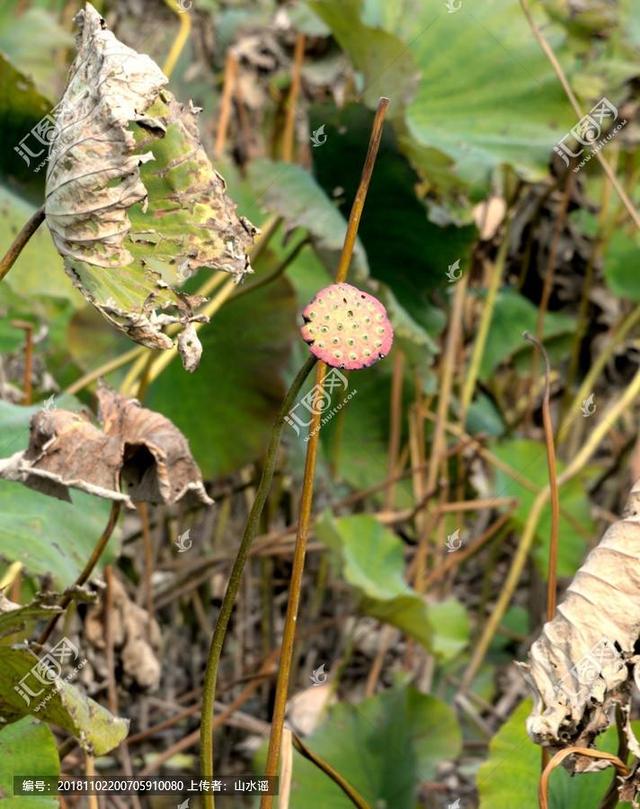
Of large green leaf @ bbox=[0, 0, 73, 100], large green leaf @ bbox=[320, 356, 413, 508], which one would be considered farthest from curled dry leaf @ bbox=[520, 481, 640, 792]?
large green leaf @ bbox=[0, 0, 73, 100]

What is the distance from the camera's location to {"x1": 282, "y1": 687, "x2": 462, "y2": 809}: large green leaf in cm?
158

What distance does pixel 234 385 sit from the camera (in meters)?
1.97

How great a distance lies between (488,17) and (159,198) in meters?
1.30

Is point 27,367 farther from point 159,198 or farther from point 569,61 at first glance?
point 569,61

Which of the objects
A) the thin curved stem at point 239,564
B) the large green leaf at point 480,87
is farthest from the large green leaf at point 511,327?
the thin curved stem at point 239,564

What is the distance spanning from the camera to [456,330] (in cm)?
214

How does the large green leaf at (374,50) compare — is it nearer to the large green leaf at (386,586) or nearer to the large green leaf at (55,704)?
the large green leaf at (386,586)

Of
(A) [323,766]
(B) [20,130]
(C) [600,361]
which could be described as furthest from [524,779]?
(C) [600,361]

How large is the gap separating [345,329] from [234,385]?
1.25 m

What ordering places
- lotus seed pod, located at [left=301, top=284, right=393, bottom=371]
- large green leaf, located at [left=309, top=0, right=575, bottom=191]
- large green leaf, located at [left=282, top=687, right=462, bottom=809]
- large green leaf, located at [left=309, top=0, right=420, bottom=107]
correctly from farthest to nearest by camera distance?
large green leaf, located at [left=309, top=0, right=575, bottom=191] < large green leaf, located at [left=309, top=0, right=420, bottom=107] < large green leaf, located at [left=282, top=687, right=462, bottom=809] < lotus seed pod, located at [left=301, top=284, right=393, bottom=371]

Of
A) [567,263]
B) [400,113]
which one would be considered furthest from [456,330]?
[400,113]

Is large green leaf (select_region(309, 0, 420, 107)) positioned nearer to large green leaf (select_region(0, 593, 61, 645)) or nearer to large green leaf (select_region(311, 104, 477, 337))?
large green leaf (select_region(311, 104, 477, 337))

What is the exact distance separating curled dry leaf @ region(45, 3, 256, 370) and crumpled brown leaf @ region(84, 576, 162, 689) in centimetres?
66

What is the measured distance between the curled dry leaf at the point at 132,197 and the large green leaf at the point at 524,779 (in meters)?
0.53
